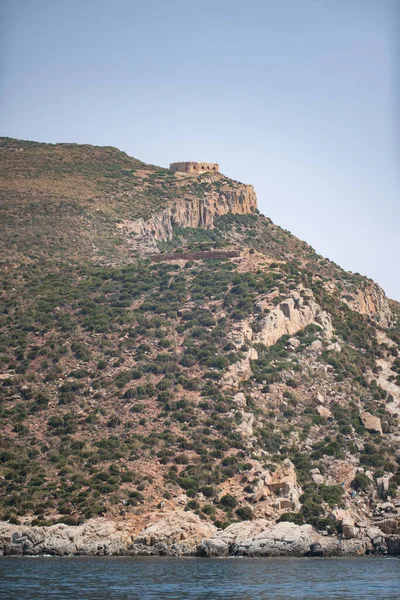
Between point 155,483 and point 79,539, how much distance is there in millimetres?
8392

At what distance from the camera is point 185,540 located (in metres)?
58.9

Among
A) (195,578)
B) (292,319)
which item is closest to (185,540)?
(195,578)

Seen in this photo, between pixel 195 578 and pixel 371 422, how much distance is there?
31.3 m

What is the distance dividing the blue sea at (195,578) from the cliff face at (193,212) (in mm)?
61143

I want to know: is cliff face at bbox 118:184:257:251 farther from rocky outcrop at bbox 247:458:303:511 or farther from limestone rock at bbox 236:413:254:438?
rocky outcrop at bbox 247:458:303:511

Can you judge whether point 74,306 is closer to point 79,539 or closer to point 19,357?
point 19,357

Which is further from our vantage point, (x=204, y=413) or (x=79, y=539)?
(x=204, y=413)

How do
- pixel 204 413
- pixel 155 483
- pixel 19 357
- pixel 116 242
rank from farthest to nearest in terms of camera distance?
pixel 116 242
pixel 19 357
pixel 204 413
pixel 155 483

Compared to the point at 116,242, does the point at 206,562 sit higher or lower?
lower

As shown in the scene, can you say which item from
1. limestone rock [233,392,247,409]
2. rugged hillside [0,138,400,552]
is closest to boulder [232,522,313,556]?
rugged hillside [0,138,400,552]

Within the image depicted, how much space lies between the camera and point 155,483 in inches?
2554

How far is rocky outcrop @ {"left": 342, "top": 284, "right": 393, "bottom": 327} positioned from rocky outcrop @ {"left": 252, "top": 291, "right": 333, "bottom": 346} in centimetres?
1419

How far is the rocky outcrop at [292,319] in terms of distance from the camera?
84.8 meters

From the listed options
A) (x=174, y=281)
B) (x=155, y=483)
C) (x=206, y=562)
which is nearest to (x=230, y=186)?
(x=174, y=281)
